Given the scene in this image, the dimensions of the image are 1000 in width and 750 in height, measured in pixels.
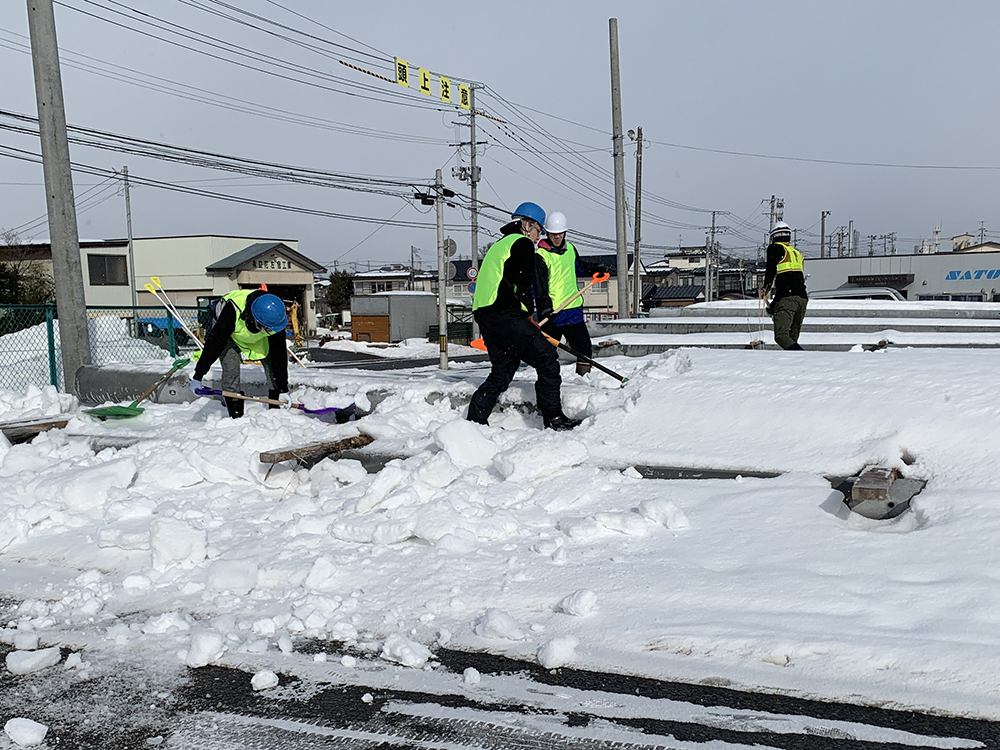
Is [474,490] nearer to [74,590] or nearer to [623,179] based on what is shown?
[74,590]

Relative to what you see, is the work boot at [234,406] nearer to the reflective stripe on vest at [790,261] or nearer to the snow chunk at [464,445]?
the snow chunk at [464,445]

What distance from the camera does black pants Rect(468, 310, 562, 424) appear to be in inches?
201

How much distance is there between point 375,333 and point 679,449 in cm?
3415

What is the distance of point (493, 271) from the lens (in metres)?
5.10

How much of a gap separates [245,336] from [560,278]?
267 centimetres

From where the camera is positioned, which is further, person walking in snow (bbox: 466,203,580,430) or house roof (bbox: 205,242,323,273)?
house roof (bbox: 205,242,323,273)

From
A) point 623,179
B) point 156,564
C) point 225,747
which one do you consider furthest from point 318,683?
point 623,179

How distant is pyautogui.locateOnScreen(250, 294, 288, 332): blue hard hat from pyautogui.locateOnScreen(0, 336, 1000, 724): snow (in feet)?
2.52

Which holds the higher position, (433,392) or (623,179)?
(623,179)

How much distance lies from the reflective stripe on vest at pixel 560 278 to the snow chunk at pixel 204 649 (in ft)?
13.0

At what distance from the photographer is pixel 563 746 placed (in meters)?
2.24

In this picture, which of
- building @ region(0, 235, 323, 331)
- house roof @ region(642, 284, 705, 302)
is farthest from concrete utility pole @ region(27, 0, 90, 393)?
house roof @ region(642, 284, 705, 302)

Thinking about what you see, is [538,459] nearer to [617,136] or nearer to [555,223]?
[555,223]

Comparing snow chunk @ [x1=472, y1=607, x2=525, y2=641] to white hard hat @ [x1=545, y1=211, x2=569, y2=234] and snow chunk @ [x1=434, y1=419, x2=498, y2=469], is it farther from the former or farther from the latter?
white hard hat @ [x1=545, y1=211, x2=569, y2=234]
